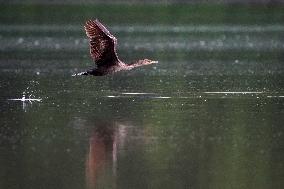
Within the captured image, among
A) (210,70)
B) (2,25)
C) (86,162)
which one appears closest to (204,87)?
(210,70)

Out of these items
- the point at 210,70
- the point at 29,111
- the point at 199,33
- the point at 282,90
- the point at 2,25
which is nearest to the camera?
the point at 29,111

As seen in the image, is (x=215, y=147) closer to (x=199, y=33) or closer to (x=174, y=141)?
(x=174, y=141)

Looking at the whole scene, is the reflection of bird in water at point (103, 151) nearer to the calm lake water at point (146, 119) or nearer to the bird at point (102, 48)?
the calm lake water at point (146, 119)

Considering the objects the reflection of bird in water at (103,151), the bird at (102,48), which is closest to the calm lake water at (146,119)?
the reflection of bird in water at (103,151)

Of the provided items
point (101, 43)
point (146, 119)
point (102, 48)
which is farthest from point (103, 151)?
point (102, 48)

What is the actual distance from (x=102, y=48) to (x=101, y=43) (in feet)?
0.52

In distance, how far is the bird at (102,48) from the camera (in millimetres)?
15138

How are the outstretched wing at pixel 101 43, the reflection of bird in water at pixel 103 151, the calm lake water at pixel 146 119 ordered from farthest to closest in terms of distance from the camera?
the outstretched wing at pixel 101 43
the calm lake water at pixel 146 119
the reflection of bird in water at pixel 103 151

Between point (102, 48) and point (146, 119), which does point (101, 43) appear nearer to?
point (102, 48)

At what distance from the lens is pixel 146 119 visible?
14.9m

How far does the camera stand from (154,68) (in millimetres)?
22578

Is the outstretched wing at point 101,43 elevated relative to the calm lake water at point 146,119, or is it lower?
elevated

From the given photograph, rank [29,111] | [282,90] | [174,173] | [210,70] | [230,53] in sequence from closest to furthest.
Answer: [174,173]
[29,111]
[282,90]
[210,70]
[230,53]

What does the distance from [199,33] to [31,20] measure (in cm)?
728
